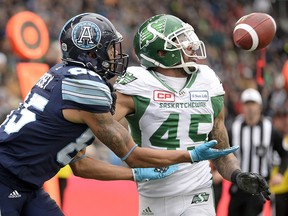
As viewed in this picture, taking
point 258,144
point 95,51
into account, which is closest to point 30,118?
point 95,51

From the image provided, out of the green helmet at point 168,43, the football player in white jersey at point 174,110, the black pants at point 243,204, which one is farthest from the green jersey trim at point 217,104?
the black pants at point 243,204

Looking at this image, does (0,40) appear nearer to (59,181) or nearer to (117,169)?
(59,181)

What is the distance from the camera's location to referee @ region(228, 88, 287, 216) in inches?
304

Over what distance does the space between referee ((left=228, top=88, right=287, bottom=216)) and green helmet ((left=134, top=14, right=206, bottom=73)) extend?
9.84 feet

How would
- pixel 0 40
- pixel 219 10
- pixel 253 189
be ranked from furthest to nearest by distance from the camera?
pixel 219 10
pixel 0 40
pixel 253 189

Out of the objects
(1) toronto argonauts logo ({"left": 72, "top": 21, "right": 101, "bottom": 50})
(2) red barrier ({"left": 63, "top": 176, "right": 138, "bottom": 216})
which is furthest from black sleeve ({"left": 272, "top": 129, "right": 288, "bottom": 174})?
(1) toronto argonauts logo ({"left": 72, "top": 21, "right": 101, "bottom": 50})

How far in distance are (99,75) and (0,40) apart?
6.43 m

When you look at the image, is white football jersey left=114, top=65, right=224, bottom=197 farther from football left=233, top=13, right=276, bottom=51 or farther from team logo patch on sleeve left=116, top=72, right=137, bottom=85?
football left=233, top=13, right=276, bottom=51

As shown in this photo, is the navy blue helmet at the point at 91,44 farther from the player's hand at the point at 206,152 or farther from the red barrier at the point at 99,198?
the red barrier at the point at 99,198

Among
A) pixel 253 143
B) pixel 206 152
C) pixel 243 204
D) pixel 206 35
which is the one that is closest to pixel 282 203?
pixel 243 204

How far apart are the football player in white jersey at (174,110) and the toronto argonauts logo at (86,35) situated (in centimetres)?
46

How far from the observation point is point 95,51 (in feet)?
14.1

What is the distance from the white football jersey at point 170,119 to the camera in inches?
183

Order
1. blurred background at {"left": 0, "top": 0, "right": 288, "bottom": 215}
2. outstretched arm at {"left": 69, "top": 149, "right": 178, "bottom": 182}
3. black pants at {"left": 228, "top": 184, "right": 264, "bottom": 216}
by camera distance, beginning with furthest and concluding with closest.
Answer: blurred background at {"left": 0, "top": 0, "right": 288, "bottom": 215}, black pants at {"left": 228, "top": 184, "right": 264, "bottom": 216}, outstretched arm at {"left": 69, "top": 149, "right": 178, "bottom": 182}
